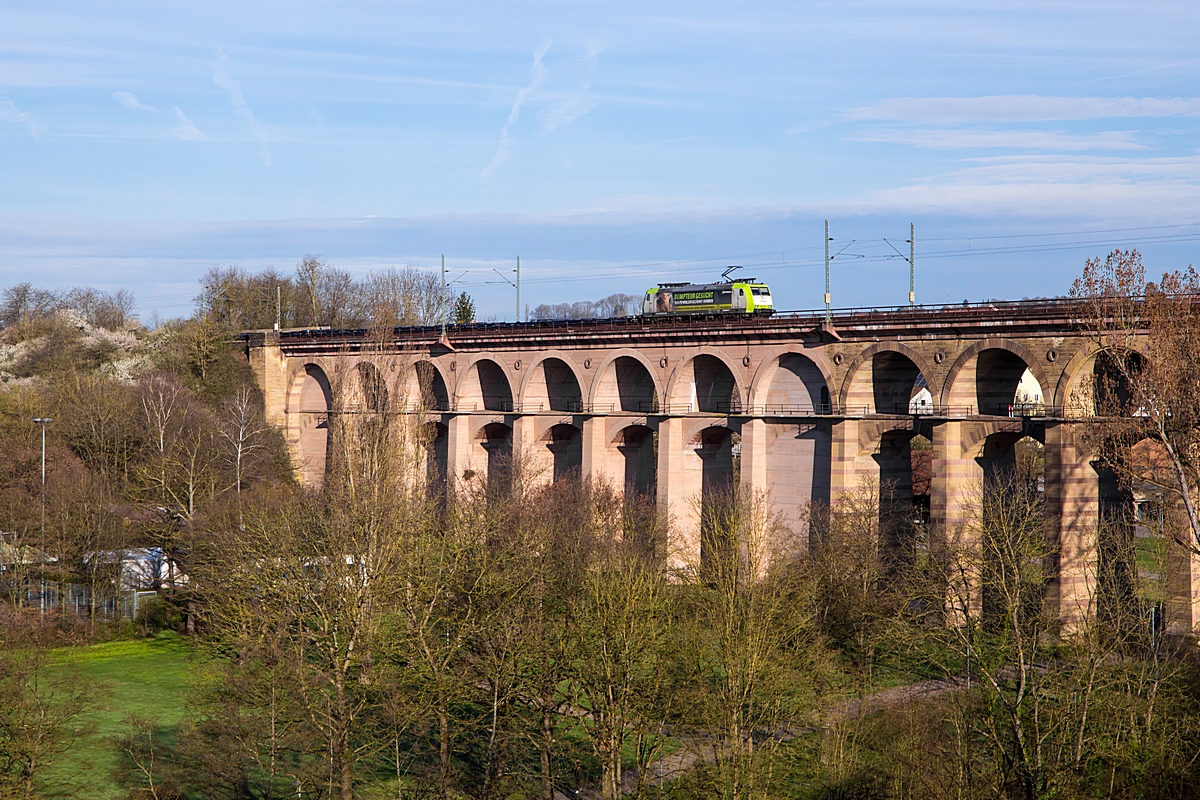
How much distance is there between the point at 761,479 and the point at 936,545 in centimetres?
1081

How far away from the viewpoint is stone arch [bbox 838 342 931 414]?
1887 inches

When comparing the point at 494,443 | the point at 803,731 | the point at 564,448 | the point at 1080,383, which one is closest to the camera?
the point at 803,731

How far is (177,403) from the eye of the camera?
66.1 metres

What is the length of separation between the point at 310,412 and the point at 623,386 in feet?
92.0

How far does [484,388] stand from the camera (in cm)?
6800

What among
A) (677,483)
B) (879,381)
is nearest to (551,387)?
(677,483)

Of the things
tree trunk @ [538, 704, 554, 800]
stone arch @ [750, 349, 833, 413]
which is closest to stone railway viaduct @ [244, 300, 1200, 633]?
stone arch @ [750, 349, 833, 413]

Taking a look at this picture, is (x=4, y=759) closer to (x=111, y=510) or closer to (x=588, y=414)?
(x=111, y=510)

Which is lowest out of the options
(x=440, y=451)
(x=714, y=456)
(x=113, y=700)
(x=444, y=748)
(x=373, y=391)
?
(x=113, y=700)

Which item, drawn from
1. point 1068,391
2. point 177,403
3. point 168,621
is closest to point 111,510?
point 168,621

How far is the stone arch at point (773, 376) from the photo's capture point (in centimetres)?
5031

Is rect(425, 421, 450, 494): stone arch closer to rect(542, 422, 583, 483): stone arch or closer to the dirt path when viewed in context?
rect(542, 422, 583, 483): stone arch

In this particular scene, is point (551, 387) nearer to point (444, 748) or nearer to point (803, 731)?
point (803, 731)

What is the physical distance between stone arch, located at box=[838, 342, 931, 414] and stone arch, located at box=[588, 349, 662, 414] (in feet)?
40.0
